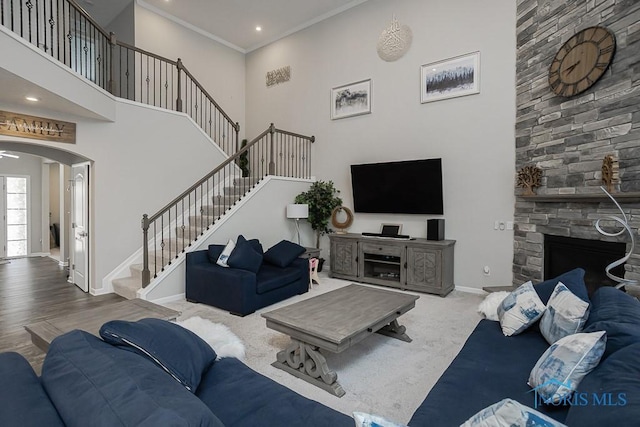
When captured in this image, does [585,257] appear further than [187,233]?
No

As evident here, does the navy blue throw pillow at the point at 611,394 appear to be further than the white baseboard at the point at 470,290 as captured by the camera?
No

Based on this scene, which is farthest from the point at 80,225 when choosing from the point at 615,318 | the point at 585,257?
the point at 585,257

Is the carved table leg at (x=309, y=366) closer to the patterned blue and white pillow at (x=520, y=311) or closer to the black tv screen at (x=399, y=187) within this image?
the patterned blue and white pillow at (x=520, y=311)

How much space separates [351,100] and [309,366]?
5008 mm

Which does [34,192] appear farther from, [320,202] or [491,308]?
[491,308]

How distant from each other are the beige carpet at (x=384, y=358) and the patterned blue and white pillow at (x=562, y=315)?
0.91 meters

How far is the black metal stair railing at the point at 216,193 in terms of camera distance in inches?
209

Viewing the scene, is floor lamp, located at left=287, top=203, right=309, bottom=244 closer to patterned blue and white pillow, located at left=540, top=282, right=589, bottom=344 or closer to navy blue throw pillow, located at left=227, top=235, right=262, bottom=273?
navy blue throw pillow, located at left=227, top=235, right=262, bottom=273

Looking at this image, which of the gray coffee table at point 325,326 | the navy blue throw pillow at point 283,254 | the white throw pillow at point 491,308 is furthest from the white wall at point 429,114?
the gray coffee table at point 325,326

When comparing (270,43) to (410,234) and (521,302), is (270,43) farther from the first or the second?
(521,302)

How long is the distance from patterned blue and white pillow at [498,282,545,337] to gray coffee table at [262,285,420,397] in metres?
0.87

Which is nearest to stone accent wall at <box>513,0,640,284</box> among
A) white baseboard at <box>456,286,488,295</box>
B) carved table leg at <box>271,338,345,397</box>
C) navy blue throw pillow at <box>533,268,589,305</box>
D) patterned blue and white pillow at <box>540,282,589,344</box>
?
white baseboard at <box>456,286,488,295</box>

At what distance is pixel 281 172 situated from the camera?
731cm

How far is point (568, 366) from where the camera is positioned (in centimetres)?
144
